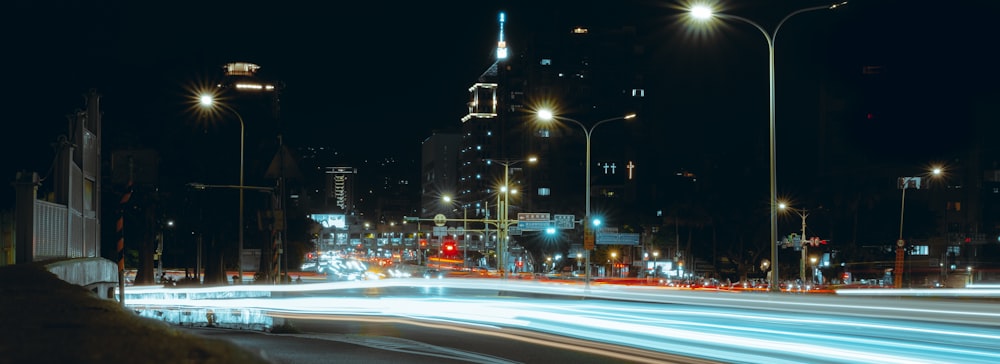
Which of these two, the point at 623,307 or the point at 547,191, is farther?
the point at 547,191

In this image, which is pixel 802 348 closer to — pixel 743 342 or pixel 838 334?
pixel 743 342

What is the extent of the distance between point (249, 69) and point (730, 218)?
116172 mm

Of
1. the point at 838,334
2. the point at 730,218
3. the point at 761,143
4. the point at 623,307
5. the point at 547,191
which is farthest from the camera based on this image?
the point at 547,191

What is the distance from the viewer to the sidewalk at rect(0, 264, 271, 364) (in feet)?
15.1

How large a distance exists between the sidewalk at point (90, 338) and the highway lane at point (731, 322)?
8.40 m

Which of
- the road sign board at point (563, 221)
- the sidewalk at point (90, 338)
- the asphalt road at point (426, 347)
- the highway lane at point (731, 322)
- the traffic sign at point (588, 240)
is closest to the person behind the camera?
the sidewalk at point (90, 338)

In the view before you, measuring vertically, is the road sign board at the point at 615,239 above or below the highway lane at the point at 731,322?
above

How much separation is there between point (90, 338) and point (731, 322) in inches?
573

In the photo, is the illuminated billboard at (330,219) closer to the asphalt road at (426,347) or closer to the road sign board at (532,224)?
the road sign board at (532,224)

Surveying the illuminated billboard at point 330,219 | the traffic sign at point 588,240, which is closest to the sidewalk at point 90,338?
the traffic sign at point 588,240

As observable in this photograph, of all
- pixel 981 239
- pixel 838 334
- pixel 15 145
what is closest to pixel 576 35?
pixel 981 239

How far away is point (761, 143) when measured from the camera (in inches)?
3910

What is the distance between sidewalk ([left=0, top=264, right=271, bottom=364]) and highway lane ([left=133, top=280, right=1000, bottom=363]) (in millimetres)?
8398

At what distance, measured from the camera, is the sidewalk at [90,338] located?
461cm
